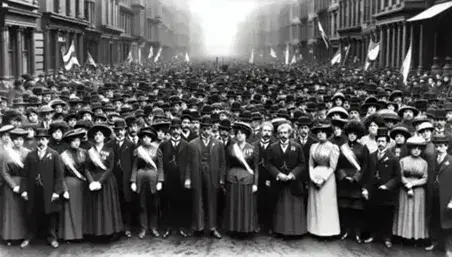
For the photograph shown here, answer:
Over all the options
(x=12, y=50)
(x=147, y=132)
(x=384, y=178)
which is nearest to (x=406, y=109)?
(x=384, y=178)

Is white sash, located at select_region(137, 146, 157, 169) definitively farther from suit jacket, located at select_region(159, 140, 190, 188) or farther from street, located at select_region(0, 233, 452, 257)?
street, located at select_region(0, 233, 452, 257)

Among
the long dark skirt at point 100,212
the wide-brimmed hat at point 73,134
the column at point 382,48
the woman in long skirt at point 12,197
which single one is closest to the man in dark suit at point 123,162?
the long dark skirt at point 100,212

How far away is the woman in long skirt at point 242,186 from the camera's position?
9.33 metres

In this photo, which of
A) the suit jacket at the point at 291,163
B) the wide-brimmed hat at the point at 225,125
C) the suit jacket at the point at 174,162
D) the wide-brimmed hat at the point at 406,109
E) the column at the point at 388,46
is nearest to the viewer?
the suit jacket at the point at 291,163

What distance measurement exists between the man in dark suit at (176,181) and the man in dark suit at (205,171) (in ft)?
0.45

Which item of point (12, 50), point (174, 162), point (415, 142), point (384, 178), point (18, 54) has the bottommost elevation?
point (384, 178)

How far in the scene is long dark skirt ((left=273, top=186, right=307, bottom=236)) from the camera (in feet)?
30.6

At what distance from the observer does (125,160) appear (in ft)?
31.7

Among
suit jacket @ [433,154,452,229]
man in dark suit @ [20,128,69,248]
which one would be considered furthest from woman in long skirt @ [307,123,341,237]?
man in dark suit @ [20,128,69,248]

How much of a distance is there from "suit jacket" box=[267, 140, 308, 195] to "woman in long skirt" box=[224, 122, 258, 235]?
1.08 feet

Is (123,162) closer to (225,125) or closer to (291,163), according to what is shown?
(225,125)

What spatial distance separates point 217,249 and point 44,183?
2.86 m

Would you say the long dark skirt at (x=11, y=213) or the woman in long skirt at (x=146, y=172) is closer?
the long dark skirt at (x=11, y=213)

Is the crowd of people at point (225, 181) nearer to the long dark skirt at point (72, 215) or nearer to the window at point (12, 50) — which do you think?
the long dark skirt at point (72, 215)
